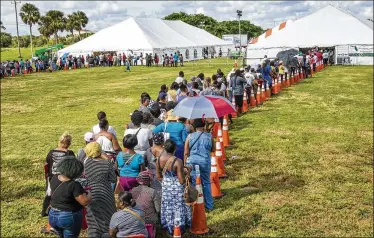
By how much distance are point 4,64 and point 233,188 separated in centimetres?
3553

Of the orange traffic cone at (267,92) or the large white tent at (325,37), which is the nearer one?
the orange traffic cone at (267,92)

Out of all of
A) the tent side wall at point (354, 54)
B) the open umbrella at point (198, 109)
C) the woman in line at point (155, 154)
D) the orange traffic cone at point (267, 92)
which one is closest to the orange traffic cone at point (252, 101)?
the orange traffic cone at point (267, 92)

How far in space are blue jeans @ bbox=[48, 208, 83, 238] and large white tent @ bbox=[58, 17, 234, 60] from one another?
39.2m

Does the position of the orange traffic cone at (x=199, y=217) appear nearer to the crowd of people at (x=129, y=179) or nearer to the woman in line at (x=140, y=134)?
the crowd of people at (x=129, y=179)

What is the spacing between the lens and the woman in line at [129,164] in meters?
6.03

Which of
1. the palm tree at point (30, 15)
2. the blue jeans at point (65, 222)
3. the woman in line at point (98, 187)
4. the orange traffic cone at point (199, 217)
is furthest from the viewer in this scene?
the palm tree at point (30, 15)

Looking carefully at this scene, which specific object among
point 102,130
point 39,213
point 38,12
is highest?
point 38,12

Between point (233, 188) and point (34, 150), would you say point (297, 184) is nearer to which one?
point (233, 188)

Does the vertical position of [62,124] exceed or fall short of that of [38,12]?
it falls short

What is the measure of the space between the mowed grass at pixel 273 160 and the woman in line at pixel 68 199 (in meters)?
1.97

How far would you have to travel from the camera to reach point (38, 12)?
248ft

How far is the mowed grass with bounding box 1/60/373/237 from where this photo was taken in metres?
→ 7.08

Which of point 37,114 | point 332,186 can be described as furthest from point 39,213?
point 37,114

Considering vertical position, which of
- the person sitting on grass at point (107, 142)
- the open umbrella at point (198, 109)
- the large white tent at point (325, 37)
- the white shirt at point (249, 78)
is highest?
the large white tent at point (325, 37)
